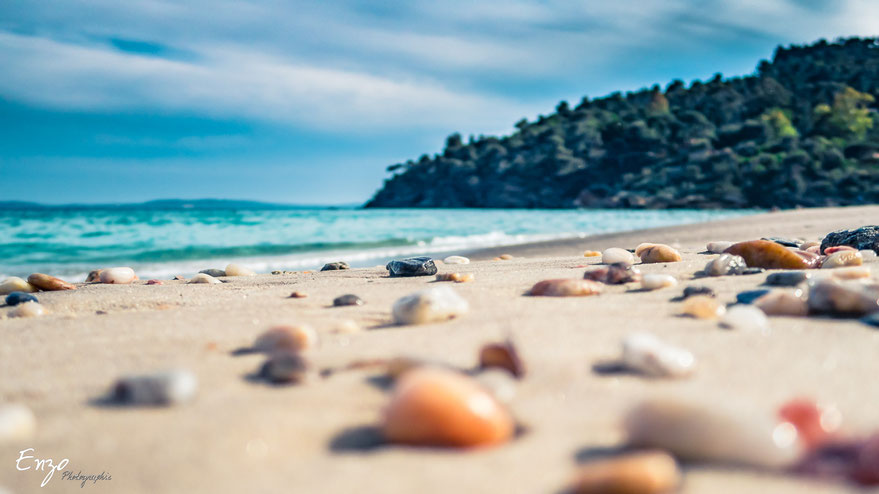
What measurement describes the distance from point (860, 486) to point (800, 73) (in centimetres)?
8425

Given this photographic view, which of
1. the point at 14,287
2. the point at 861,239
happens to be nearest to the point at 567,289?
the point at 861,239

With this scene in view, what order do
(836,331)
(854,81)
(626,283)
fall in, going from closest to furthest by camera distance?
(836,331) → (626,283) → (854,81)

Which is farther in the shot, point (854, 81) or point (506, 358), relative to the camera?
point (854, 81)

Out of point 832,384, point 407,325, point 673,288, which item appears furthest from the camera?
point 673,288

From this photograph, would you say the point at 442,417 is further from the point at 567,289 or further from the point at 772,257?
the point at 772,257

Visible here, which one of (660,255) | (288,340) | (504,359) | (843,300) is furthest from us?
(660,255)

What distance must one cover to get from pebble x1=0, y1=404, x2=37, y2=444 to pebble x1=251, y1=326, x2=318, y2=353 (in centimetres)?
57

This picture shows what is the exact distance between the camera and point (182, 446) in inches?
35.1

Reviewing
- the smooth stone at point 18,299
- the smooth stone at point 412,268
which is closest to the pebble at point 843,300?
the smooth stone at point 412,268

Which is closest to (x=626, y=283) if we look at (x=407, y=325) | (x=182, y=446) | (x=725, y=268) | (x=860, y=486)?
(x=725, y=268)

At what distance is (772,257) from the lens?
8.80ft

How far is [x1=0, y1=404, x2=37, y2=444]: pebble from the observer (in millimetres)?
935

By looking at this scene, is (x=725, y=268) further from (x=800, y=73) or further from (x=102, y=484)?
(x=800, y=73)

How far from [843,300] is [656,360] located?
86 cm
